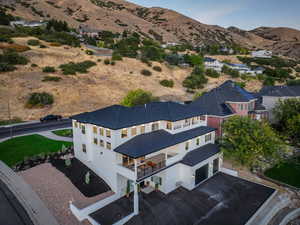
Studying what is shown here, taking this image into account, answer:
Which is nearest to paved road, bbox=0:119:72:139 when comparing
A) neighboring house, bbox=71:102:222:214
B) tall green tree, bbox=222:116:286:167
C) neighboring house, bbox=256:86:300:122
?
neighboring house, bbox=71:102:222:214

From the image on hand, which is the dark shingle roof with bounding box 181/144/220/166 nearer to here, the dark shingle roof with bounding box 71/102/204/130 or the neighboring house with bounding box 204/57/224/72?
the dark shingle roof with bounding box 71/102/204/130

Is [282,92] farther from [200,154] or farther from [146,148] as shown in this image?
[146,148]

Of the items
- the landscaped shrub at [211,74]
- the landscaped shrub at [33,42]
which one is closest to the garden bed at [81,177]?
the landscaped shrub at [33,42]

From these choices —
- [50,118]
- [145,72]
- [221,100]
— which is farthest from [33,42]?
[221,100]

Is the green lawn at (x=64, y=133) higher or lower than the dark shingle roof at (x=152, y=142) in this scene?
lower

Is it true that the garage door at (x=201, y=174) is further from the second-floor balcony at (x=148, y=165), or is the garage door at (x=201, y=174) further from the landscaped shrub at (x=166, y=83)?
the landscaped shrub at (x=166, y=83)

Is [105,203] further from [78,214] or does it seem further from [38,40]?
[38,40]

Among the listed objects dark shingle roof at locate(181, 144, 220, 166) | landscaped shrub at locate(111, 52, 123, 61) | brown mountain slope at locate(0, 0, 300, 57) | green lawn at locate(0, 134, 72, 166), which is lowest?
green lawn at locate(0, 134, 72, 166)
